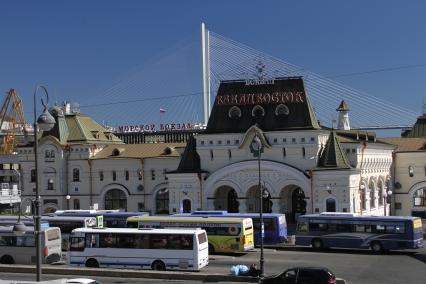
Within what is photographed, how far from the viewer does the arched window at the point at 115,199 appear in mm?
73438

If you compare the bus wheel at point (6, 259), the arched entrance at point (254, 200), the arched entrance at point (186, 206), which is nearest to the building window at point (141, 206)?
the arched entrance at point (186, 206)

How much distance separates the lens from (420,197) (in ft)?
244

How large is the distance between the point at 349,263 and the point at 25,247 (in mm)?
19235

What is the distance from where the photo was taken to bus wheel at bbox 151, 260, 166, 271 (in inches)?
1500

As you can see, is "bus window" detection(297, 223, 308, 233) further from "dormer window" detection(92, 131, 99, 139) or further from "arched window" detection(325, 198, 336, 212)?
"dormer window" detection(92, 131, 99, 139)

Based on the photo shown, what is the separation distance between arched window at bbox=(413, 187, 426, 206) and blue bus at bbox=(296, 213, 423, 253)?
89.1ft

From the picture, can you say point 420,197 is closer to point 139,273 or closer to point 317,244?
point 317,244

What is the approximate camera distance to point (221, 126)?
6369 centimetres

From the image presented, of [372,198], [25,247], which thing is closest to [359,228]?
[372,198]

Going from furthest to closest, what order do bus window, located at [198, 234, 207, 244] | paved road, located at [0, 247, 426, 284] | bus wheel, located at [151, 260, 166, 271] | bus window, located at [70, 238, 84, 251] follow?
1. bus window, located at [70, 238, 84, 251]
2. bus wheel, located at [151, 260, 166, 271]
3. bus window, located at [198, 234, 207, 244]
4. paved road, located at [0, 247, 426, 284]

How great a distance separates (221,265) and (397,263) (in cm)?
1024

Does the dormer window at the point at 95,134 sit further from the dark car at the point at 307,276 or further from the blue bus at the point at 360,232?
the dark car at the point at 307,276

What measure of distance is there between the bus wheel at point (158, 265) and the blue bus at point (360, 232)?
13606mm

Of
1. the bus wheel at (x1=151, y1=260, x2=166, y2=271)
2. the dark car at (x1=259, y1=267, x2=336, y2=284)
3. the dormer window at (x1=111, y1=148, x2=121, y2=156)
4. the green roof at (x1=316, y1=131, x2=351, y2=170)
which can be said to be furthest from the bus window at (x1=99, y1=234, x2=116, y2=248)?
the dormer window at (x1=111, y1=148, x2=121, y2=156)
